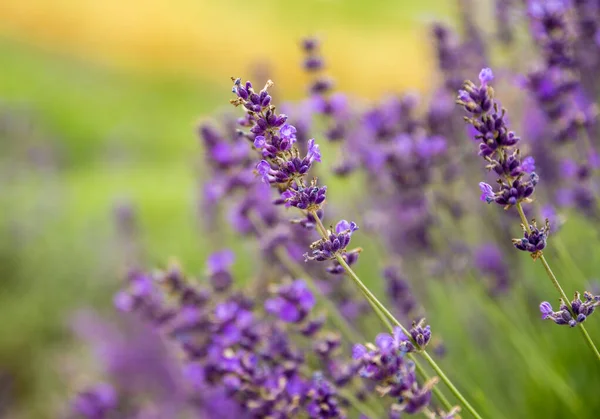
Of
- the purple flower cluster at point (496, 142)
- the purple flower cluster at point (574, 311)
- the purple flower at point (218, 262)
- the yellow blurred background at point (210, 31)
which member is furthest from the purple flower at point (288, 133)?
the yellow blurred background at point (210, 31)

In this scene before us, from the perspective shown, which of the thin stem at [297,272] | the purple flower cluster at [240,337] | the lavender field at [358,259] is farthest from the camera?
the thin stem at [297,272]

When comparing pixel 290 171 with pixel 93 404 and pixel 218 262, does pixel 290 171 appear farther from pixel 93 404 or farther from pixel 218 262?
pixel 93 404

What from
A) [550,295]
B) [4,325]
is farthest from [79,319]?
[550,295]

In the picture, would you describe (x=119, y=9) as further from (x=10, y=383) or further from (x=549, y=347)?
(x=549, y=347)

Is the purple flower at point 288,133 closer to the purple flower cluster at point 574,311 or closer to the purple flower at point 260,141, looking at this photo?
the purple flower at point 260,141

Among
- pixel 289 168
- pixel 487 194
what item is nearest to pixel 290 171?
pixel 289 168

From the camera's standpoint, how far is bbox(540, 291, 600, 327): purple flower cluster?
121 centimetres

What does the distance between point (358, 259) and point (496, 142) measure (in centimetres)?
290

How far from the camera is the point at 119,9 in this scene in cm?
1310

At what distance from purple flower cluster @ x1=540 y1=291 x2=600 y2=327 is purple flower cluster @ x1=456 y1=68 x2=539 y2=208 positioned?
0.69 feet

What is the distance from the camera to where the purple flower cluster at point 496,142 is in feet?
3.97

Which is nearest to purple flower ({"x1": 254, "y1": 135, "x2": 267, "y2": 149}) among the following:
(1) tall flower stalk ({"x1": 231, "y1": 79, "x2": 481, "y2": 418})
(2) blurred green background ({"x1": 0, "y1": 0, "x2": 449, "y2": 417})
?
(1) tall flower stalk ({"x1": 231, "y1": 79, "x2": 481, "y2": 418})

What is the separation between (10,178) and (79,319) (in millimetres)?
2702

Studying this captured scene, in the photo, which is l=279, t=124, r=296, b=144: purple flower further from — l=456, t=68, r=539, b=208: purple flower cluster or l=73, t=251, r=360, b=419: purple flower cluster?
l=73, t=251, r=360, b=419: purple flower cluster
